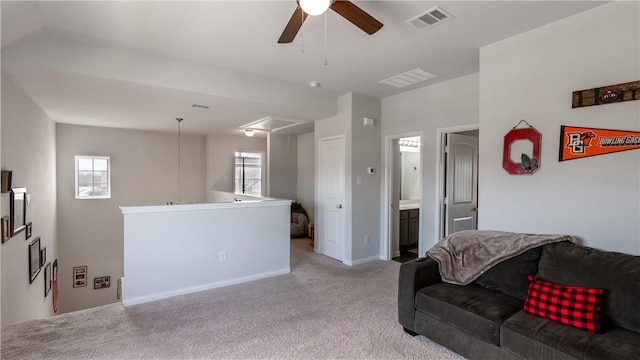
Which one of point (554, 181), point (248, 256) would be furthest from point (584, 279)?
point (248, 256)

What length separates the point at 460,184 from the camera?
4500 millimetres

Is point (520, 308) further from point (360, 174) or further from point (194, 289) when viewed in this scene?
point (194, 289)

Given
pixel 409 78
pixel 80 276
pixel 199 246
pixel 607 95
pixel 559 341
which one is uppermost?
pixel 409 78

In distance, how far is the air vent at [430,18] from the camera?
2.45 m

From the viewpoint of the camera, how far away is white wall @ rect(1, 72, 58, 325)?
9.95 feet

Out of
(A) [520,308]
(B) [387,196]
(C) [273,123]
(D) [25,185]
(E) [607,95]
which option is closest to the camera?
(A) [520,308]

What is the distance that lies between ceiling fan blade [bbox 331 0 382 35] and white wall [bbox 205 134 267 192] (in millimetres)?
6287


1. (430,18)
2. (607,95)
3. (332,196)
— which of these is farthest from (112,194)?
(607,95)

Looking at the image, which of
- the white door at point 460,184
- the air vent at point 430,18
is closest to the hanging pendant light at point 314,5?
the air vent at point 430,18

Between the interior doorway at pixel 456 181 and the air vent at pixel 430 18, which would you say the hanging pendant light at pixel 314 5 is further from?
the interior doorway at pixel 456 181

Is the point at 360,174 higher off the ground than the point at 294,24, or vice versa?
the point at 294,24

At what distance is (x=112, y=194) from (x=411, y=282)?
658 centimetres

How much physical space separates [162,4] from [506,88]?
301 cm

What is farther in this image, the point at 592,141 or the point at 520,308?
the point at 592,141
